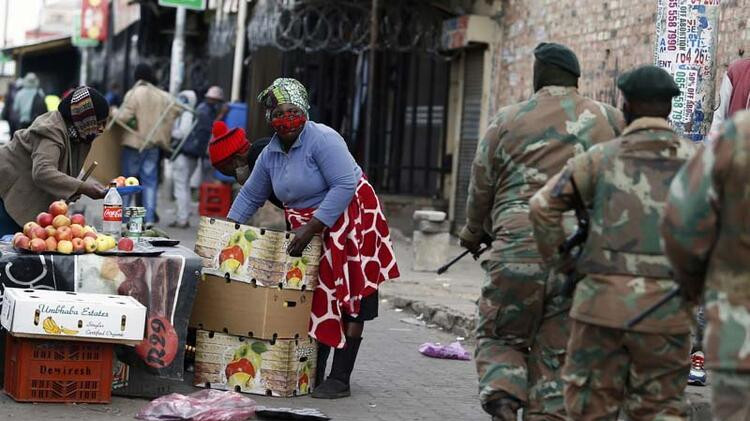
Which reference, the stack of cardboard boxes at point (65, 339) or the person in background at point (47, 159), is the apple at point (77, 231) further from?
the person in background at point (47, 159)

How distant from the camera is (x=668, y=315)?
536 cm

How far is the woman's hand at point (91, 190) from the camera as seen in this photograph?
833cm

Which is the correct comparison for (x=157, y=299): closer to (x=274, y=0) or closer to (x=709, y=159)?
(x=709, y=159)

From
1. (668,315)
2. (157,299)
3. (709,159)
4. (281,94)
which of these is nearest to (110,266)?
(157,299)

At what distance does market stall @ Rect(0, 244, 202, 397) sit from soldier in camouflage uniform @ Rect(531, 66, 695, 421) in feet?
9.00

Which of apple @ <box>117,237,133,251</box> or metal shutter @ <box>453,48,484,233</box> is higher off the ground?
metal shutter @ <box>453,48,484,233</box>

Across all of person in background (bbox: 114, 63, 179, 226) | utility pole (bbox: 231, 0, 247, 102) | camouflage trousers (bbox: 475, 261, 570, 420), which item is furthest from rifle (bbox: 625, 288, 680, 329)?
utility pole (bbox: 231, 0, 247, 102)

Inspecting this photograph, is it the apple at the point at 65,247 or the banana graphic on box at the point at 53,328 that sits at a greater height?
the apple at the point at 65,247

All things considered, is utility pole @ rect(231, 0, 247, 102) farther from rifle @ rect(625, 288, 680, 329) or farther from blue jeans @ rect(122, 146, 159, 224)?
rifle @ rect(625, 288, 680, 329)

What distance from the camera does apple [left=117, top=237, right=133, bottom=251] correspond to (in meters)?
7.75

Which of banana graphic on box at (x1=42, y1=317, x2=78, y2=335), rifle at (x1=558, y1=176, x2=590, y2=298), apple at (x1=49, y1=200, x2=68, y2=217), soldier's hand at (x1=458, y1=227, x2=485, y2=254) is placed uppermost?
rifle at (x1=558, y1=176, x2=590, y2=298)

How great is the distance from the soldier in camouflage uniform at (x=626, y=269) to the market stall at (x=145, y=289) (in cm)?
274

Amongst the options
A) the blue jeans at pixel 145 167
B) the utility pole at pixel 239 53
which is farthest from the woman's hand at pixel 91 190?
the utility pole at pixel 239 53

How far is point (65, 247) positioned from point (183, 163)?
1084 cm
